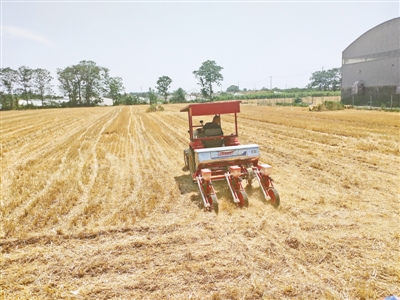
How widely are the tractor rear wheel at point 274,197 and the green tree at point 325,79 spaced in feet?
345

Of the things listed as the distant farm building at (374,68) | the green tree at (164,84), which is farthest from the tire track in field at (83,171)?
A: the green tree at (164,84)

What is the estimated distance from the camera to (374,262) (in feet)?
13.6

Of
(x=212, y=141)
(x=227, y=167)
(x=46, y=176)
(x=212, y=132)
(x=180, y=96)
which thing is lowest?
(x=46, y=176)

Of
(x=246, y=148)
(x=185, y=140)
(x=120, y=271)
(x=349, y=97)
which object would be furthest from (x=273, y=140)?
(x=349, y=97)

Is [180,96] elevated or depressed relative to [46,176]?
elevated

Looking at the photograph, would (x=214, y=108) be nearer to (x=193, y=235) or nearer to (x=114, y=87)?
(x=193, y=235)

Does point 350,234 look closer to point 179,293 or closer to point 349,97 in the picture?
point 179,293

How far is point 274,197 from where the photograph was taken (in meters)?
6.24

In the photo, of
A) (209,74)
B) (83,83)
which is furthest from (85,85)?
(209,74)

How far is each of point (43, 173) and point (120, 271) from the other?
6507 mm

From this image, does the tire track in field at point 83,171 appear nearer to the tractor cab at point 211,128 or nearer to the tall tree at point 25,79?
the tractor cab at point 211,128

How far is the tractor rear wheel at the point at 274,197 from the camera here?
6.09 m

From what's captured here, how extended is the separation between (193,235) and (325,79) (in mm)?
112316

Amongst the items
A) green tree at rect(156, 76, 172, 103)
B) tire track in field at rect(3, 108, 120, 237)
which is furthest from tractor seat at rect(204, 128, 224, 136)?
green tree at rect(156, 76, 172, 103)
